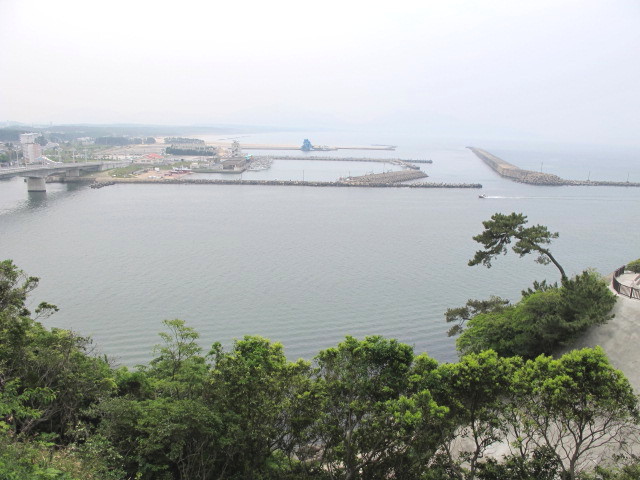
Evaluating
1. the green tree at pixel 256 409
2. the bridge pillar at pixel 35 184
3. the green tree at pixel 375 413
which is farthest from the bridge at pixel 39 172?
the green tree at pixel 375 413

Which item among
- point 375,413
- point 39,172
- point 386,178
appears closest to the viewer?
point 375,413

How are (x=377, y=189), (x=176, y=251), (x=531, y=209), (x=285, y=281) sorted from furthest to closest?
(x=377, y=189) → (x=531, y=209) → (x=176, y=251) → (x=285, y=281)

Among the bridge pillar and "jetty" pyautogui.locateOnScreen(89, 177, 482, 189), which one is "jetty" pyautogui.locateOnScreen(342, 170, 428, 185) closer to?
"jetty" pyautogui.locateOnScreen(89, 177, 482, 189)

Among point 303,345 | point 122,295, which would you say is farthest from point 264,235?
point 303,345

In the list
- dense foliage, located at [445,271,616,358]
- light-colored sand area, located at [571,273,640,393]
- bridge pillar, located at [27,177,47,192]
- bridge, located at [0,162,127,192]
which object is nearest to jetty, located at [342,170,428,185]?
bridge, located at [0,162,127,192]

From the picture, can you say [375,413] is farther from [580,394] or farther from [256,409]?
[580,394]

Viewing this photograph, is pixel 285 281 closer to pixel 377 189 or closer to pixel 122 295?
pixel 122 295

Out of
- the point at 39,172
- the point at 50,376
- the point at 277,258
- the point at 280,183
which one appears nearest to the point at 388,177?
the point at 280,183

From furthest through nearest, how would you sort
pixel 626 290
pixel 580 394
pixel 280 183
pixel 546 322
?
pixel 280 183, pixel 626 290, pixel 546 322, pixel 580 394
